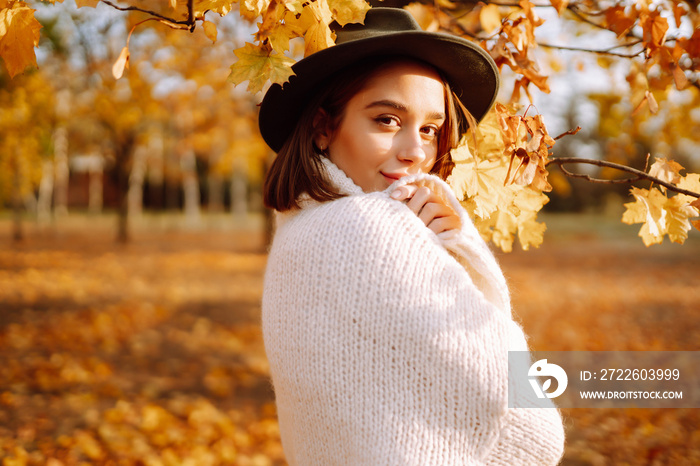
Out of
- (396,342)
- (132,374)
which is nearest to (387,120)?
(396,342)

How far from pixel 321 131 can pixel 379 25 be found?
14.8 inches

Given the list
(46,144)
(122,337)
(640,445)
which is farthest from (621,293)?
(46,144)

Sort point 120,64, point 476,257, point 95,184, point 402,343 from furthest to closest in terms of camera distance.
Result: 1. point 95,184
2. point 120,64
3. point 476,257
4. point 402,343

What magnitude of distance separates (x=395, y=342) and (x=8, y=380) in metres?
4.96

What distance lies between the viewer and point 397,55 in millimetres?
1545

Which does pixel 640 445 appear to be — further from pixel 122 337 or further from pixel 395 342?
pixel 122 337

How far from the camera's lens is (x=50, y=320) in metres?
6.84

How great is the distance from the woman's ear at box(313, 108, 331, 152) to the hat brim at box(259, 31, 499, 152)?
100 millimetres

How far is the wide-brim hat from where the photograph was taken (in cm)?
146

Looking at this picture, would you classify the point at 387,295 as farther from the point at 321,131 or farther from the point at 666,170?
the point at 666,170

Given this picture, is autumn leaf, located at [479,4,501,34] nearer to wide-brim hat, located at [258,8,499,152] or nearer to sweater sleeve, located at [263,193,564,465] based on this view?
wide-brim hat, located at [258,8,499,152]

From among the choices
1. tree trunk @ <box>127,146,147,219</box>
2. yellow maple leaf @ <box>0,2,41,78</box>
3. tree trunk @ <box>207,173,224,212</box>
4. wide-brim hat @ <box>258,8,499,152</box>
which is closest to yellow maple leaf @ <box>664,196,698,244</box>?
wide-brim hat @ <box>258,8,499,152</box>

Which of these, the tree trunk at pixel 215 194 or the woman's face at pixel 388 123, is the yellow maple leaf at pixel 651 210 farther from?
the tree trunk at pixel 215 194

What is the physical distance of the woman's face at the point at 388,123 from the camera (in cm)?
150
